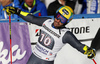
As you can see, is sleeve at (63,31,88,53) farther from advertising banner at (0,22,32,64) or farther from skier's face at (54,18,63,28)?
advertising banner at (0,22,32,64)

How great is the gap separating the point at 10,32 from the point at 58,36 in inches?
44.6

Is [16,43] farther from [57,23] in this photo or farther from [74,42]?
[74,42]

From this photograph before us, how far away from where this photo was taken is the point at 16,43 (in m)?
3.81

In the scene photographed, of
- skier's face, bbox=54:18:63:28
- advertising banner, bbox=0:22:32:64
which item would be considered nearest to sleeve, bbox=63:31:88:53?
skier's face, bbox=54:18:63:28

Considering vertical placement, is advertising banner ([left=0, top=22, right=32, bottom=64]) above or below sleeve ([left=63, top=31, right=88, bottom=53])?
below

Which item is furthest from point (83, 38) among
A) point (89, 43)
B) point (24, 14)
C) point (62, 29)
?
point (24, 14)

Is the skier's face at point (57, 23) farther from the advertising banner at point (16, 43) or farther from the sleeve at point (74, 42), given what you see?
the advertising banner at point (16, 43)

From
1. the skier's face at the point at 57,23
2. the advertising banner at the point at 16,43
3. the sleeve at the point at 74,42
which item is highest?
the skier's face at the point at 57,23

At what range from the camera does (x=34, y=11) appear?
484 cm

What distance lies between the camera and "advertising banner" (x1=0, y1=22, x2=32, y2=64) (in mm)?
3715

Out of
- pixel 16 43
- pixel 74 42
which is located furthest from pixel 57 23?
pixel 16 43

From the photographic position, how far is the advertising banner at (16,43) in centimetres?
371

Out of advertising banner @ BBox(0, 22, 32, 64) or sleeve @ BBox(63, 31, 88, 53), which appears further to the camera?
advertising banner @ BBox(0, 22, 32, 64)

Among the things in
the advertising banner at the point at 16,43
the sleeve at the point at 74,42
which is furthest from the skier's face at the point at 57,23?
the advertising banner at the point at 16,43
